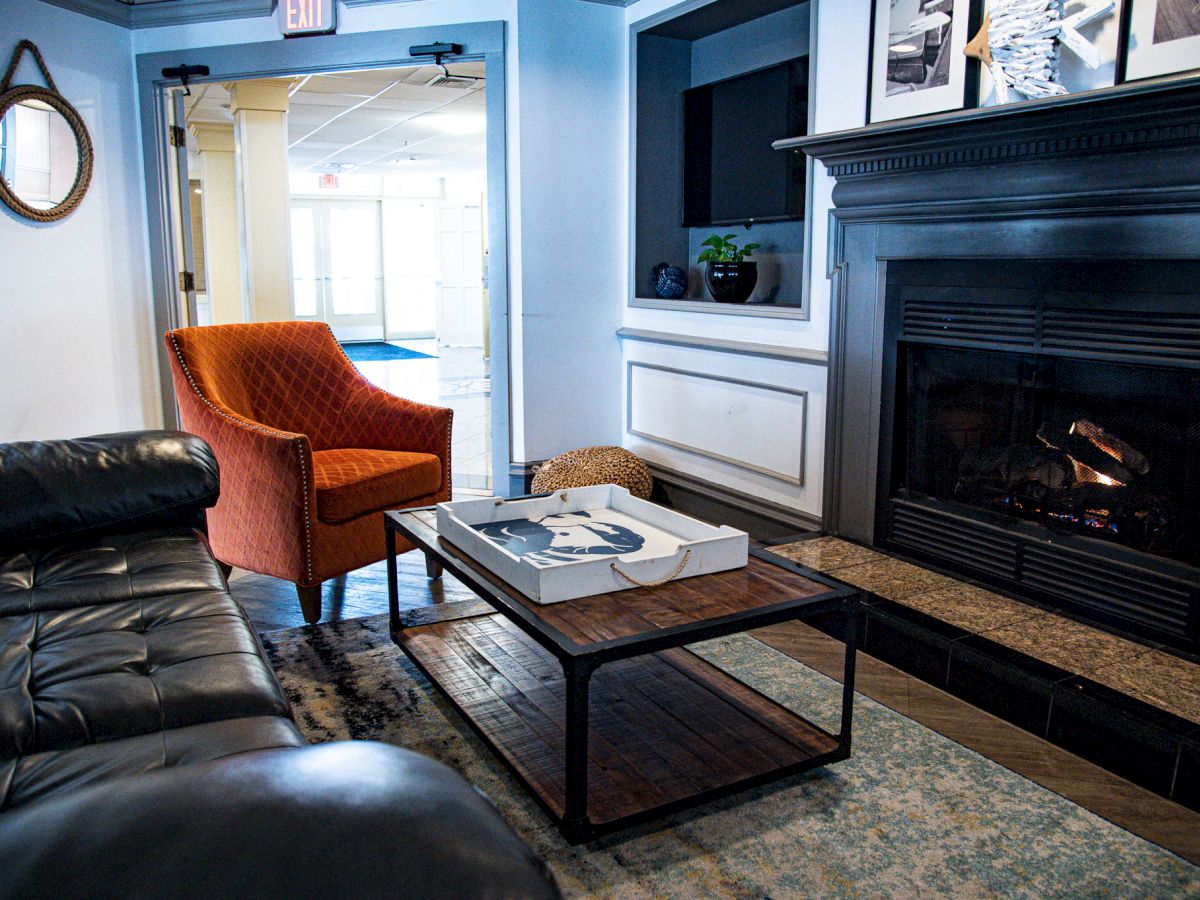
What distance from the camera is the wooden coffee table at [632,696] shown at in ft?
5.71

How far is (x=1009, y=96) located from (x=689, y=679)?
1777 millimetres

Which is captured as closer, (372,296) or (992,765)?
(992,765)

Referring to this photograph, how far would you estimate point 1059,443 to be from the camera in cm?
276

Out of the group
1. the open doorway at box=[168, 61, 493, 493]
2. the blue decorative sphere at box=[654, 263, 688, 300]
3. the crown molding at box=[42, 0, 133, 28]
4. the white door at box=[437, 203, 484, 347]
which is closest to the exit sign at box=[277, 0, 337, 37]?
the open doorway at box=[168, 61, 493, 493]

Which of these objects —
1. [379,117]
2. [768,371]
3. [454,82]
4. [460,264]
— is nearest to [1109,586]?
[768,371]

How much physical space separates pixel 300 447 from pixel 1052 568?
7.01ft

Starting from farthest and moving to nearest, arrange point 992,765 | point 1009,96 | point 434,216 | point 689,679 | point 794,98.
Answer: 1. point 434,216
2. point 794,98
3. point 1009,96
4. point 689,679
5. point 992,765

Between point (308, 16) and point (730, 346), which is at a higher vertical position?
point (308, 16)

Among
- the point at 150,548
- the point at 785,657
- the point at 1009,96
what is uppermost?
the point at 1009,96

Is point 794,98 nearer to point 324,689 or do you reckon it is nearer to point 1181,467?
point 1181,467

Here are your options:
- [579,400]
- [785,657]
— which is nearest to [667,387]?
[579,400]

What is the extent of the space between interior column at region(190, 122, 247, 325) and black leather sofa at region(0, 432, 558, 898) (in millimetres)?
5514

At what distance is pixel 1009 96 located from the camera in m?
2.65

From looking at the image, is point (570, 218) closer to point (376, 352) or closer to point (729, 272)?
point (729, 272)
